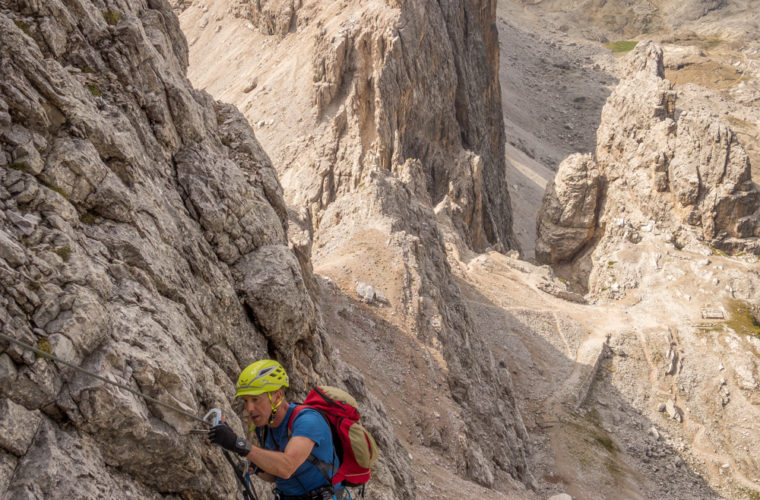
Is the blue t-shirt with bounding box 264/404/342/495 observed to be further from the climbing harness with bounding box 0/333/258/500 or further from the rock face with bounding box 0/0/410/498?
the rock face with bounding box 0/0/410/498

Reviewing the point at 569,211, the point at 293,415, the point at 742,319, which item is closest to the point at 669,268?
the point at 742,319

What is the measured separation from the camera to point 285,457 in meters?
6.33

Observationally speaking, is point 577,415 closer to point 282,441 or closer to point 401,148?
point 401,148

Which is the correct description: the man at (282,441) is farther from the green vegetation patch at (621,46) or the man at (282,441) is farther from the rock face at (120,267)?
the green vegetation patch at (621,46)

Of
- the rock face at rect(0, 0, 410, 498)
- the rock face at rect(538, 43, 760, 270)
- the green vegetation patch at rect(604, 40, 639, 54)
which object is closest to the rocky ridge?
the rock face at rect(538, 43, 760, 270)

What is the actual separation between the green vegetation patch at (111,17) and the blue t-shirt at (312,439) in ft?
31.5

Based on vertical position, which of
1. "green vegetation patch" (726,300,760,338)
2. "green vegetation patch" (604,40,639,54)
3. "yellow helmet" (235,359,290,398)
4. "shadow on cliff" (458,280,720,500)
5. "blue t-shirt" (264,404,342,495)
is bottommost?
"shadow on cliff" (458,280,720,500)

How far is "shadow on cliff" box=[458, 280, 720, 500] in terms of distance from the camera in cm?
3569

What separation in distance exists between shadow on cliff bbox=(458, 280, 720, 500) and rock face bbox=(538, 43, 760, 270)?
728 inches

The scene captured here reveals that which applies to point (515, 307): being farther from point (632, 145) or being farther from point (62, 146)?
point (62, 146)

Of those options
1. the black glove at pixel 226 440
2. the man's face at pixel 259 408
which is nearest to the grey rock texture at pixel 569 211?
the man's face at pixel 259 408

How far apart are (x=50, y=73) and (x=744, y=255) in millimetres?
63557

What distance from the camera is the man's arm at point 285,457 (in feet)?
20.7

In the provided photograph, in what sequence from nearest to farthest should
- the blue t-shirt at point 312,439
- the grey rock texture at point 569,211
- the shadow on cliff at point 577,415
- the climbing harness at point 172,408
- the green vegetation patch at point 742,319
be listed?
the climbing harness at point 172,408 → the blue t-shirt at point 312,439 → the shadow on cliff at point 577,415 → the green vegetation patch at point 742,319 → the grey rock texture at point 569,211
